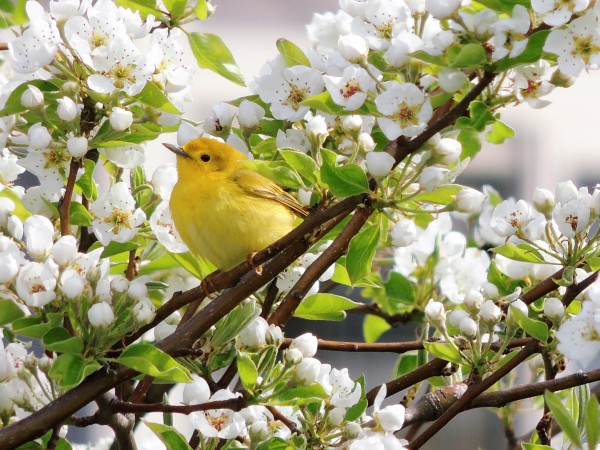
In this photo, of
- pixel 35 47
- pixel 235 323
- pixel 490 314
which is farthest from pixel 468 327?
pixel 35 47

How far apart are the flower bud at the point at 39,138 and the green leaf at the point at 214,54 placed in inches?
13.5

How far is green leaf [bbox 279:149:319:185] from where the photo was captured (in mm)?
1555

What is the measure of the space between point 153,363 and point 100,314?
0.10m

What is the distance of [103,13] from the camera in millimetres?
1681

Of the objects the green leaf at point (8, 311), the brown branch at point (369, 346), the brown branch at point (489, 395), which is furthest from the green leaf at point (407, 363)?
the green leaf at point (8, 311)

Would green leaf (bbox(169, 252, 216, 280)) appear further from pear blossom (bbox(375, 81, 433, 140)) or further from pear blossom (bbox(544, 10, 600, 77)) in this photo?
pear blossom (bbox(544, 10, 600, 77))

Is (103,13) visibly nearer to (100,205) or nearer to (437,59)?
(100,205)

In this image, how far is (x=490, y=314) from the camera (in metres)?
1.64

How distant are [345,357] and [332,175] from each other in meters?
3.94

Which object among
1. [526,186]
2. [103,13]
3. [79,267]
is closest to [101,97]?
[103,13]

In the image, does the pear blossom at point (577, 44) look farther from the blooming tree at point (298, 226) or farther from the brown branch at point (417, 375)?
the brown branch at point (417, 375)

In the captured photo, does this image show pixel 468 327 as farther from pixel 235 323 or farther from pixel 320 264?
pixel 235 323

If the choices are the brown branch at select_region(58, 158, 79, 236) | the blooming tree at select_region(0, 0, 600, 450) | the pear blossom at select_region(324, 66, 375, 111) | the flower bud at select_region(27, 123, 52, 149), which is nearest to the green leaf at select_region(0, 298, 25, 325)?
the blooming tree at select_region(0, 0, 600, 450)

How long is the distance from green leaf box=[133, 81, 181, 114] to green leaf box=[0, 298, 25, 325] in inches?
15.0
